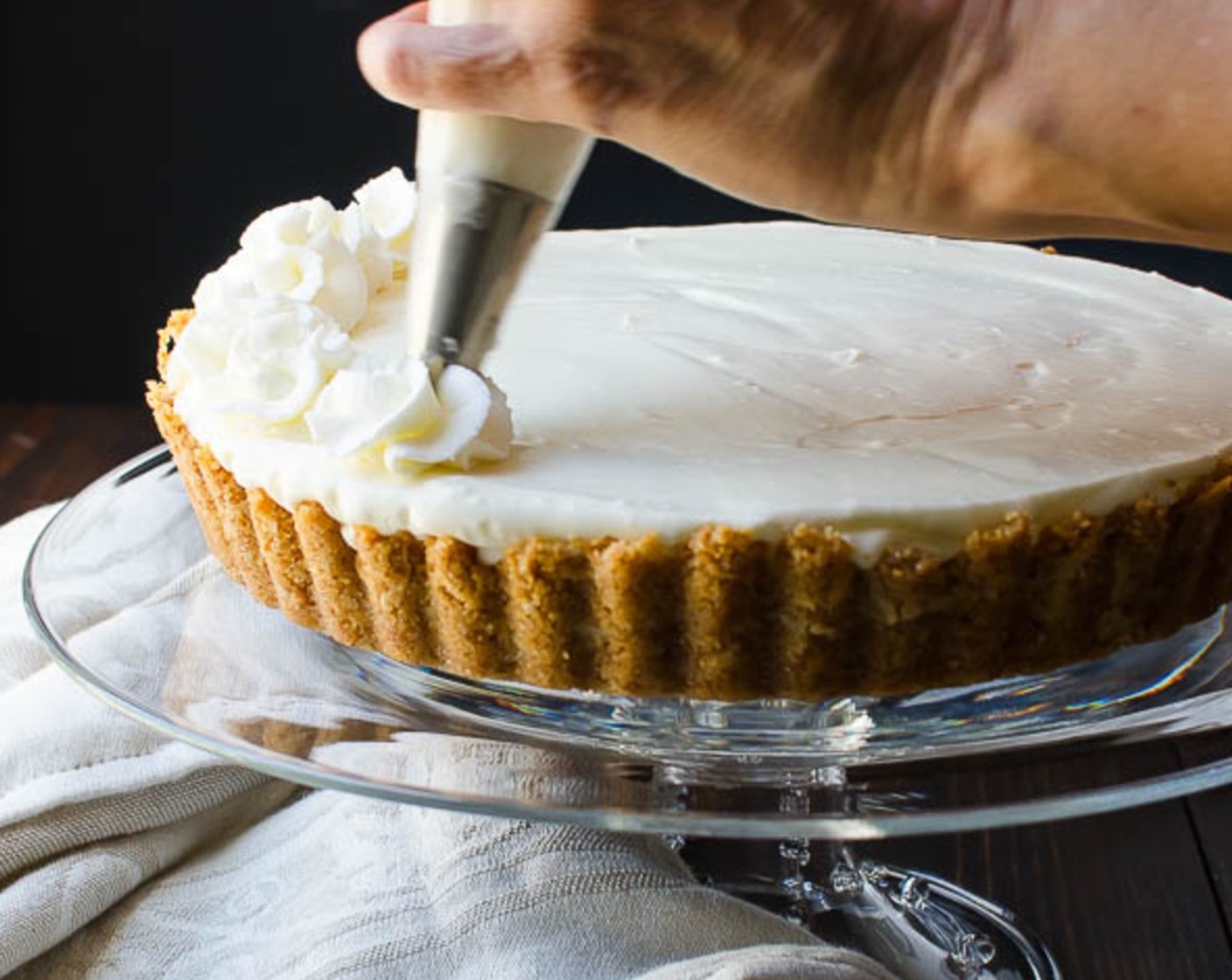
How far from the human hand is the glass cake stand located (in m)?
0.32

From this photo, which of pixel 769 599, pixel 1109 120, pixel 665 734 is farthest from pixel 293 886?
pixel 1109 120

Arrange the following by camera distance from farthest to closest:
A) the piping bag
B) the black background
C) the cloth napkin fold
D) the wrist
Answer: the black background → the cloth napkin fold → the piping bag → the wrist

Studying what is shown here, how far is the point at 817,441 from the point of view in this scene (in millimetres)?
1287

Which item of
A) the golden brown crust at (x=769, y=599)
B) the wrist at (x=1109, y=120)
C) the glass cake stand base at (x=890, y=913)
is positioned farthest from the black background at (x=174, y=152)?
the wrist at (x=1109, y=120)

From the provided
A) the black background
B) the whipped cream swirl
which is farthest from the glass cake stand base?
the black background

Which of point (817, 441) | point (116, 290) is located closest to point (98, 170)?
point (116, 290)

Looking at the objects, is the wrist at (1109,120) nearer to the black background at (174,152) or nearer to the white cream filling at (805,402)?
the white cream filling at (805,402)

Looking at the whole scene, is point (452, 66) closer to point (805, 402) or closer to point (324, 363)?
point (324, 363)

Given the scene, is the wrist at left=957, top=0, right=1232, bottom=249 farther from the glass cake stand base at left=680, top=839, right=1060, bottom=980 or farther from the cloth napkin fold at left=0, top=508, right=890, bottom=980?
the glass cake stand base at left=680, top=839, right=1060, bottom=980

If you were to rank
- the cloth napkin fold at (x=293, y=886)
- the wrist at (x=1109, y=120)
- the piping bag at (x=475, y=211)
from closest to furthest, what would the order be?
the wrist at (x=1109, y=120), the piping bag at (x=475, y=211), the cloth napkin fold at (x=293, y=886)

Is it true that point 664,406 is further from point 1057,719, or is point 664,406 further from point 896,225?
point 1057,719

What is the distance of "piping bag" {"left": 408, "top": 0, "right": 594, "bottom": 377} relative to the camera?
119cm

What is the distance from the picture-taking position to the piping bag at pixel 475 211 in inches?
46.8

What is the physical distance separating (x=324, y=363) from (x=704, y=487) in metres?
0.28
